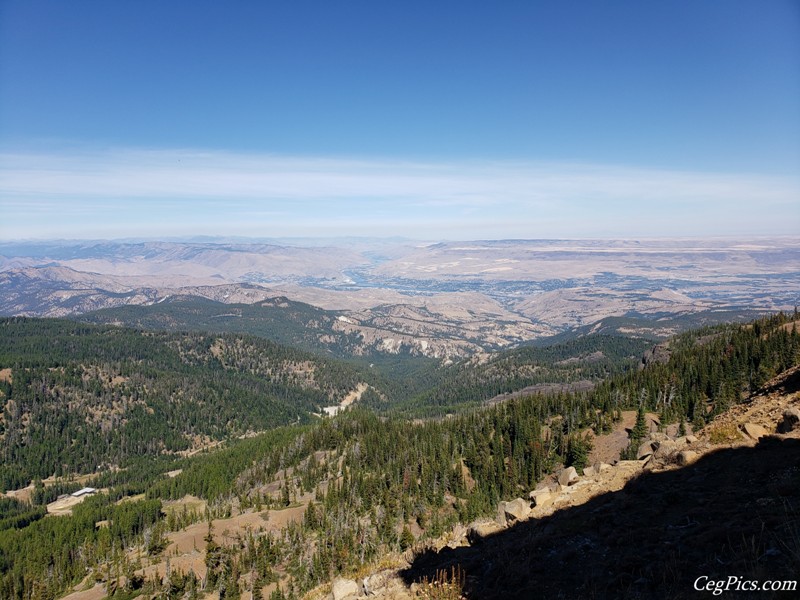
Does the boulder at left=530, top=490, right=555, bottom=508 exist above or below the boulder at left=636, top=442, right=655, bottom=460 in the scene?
below

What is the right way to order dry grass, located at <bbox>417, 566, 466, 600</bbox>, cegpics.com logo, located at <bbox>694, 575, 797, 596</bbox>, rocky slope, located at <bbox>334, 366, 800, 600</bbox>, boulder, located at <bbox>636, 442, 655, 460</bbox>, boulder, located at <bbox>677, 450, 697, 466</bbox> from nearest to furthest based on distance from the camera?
cegpics.com logo, located at <bbox>694, 575, 797, 596</bbox> < rocky slope, located at <bbox>334, 366, 800, 600</bbox> < dry grass, located at <bbox>417, 566, 466, 600</bbox> < boulder, located at <bbox>677, 450, 697, 466</bbox> < boulder, located at <bbox>636, 442, 655, 460</bbox>

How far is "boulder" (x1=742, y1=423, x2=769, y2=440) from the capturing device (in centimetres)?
2816

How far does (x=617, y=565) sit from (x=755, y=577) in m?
5.53

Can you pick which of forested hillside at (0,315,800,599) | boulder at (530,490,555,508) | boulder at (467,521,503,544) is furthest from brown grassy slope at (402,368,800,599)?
forested hillside at (0,315,800,599)

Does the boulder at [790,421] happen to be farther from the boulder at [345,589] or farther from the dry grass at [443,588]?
the boulder at [345,589]

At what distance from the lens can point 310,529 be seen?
94.8m

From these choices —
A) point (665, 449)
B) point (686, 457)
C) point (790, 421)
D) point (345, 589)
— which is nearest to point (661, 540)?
point (686, 457)

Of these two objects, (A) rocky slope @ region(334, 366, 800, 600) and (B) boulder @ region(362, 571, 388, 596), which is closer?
(A) rocky slope @ region(334, 366, 800, 600)

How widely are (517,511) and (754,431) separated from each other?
1475 centimetres

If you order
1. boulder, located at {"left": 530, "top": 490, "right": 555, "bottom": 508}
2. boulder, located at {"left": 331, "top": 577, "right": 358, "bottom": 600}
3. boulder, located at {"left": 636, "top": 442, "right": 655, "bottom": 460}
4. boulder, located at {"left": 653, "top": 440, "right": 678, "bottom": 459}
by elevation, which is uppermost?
boulder, located at {"left": 653, "top": 440, "right": 678, "bottom": 459}

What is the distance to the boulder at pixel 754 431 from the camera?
1109 inches

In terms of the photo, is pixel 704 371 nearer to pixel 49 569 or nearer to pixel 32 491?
pixel 49 569

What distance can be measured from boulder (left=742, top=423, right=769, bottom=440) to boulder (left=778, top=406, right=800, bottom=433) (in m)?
0.82

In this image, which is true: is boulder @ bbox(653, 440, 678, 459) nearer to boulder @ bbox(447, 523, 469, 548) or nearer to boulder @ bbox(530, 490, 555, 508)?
boulder @ bbox(530, 490, 555, 508)
